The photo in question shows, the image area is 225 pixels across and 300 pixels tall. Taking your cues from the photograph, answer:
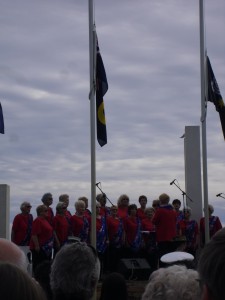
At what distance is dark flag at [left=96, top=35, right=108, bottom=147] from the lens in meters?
13.6

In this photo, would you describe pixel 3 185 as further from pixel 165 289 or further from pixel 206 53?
pixel 165 289

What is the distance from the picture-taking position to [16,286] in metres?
1.98

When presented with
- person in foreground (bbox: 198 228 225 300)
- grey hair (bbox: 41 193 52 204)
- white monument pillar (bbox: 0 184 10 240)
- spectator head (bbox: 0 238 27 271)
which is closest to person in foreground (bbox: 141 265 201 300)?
spectator head (bbox: 0 238 27 271)

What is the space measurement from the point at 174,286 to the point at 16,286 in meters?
1.28

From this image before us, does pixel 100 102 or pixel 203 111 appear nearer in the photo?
pixel 100 102

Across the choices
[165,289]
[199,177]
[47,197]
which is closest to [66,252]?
[165,289]

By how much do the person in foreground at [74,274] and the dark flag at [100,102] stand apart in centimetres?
936

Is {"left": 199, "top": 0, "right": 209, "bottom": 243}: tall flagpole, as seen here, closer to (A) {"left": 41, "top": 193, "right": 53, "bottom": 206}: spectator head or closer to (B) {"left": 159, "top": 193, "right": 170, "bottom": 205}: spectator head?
(B) {"left": 159, "top": 193, "right": 170, "bottom": 205}: spectator head

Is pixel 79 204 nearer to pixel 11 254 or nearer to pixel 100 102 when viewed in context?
pixel 100 102

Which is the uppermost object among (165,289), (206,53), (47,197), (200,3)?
(200,3)

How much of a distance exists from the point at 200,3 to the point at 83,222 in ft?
18.3

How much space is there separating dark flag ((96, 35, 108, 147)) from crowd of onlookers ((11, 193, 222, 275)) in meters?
1.94

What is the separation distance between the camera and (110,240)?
1541cm

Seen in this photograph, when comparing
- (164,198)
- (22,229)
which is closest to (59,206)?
(22,229)
